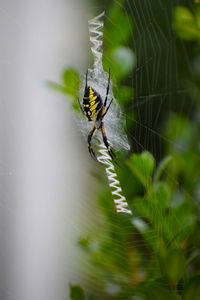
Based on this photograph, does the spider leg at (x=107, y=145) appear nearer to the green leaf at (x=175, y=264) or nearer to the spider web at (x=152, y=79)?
the spider web at (x=152, y=79)

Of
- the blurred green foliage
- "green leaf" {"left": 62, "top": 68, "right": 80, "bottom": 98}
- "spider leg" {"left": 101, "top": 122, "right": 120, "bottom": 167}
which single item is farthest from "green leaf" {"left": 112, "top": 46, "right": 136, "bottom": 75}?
"spider leg" {"left": 101, "top": 122, "right": 120, "bottom": 167}

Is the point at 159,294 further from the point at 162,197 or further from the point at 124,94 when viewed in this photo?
the point at 124,94

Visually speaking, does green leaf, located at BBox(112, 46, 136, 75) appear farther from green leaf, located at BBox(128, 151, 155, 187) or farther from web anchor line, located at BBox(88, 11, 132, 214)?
green leaf, located at BBox(128, 151, 155, 187)

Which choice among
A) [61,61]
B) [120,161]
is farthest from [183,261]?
[61,61]

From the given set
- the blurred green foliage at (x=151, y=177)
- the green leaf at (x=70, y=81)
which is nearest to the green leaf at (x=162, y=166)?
the blurred green foliage at (x=151, y=177)

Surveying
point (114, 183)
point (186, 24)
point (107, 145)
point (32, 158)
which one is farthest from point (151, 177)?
point (32, 158)

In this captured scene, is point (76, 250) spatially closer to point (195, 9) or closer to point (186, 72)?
point (186, 72)

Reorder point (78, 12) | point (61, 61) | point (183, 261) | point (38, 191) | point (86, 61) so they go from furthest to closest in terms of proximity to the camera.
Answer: point (38, 191) → point (78, 12) → point (86, 61) → point (61, 61) → point (183, 261)
